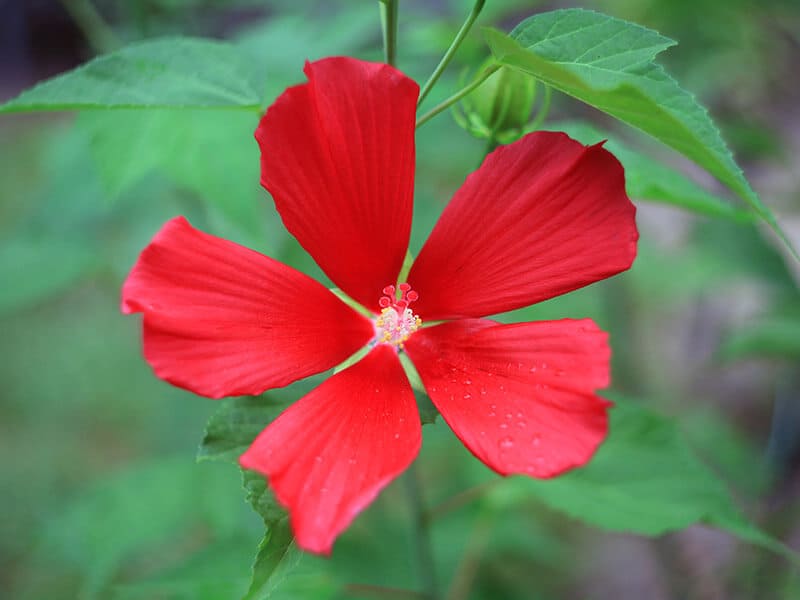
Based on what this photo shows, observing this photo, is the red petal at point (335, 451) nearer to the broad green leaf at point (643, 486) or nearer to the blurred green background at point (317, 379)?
the blurred green background at point (317, 379)

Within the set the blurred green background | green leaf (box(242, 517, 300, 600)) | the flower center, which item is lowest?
the blurred green background

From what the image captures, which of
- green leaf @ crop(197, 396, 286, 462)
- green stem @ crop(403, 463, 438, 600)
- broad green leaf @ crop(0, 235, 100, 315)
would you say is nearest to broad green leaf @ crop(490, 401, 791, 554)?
green stem @ crop(403, 463, 438, 600)

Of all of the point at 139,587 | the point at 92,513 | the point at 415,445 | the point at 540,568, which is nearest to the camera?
the point at 415,445

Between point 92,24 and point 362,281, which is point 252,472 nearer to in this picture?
point 362,281

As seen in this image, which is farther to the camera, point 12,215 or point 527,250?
point 12,215

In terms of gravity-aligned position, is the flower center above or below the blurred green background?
above

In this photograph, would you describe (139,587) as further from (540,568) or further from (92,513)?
(540,568)

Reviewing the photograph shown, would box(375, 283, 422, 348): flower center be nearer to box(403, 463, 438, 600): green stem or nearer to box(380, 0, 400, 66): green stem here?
box(380, 0, 400, 66): green stem

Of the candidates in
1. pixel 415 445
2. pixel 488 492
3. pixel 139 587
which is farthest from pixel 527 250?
pixel 488 492
